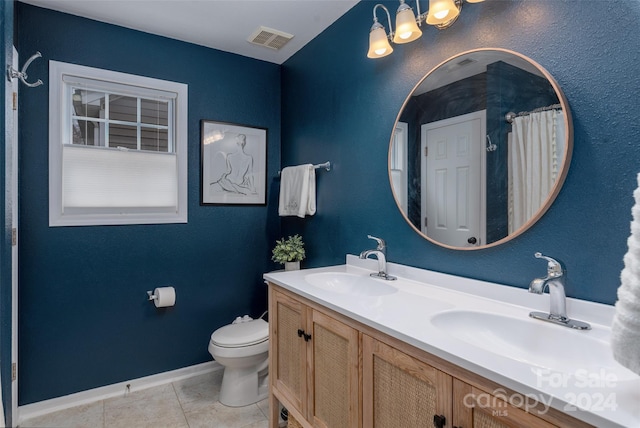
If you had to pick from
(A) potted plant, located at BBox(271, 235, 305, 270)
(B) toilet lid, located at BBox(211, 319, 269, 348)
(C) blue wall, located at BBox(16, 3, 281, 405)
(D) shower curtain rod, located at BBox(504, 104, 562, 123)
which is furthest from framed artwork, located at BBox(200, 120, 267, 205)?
Answer: (D) shower curtain rod, located at BBox(504, 104, 562, 123)

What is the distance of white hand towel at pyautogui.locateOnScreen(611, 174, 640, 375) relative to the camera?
588mm

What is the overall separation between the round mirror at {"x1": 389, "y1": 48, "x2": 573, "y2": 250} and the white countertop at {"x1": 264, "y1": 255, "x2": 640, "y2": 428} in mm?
211

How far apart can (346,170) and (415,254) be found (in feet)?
2.40

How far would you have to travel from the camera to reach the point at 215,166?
259 centimetres

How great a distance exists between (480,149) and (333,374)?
108 centimetres

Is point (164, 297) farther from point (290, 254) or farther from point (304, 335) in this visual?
point (304, 335)

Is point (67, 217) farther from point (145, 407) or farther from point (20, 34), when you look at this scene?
point (145, 407)

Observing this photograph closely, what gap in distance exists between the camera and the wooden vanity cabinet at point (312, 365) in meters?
1.24

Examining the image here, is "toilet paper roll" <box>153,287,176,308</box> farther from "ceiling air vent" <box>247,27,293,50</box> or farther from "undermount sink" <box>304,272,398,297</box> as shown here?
"ceiling air vent" <box>247,27,293,50</box>

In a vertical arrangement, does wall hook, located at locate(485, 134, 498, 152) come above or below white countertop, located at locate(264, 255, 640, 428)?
above

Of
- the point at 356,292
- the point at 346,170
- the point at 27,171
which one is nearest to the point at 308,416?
the point at 356,292

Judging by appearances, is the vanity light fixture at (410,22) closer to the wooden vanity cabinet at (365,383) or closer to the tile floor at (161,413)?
the wooden vanity cabinet at (365,383)

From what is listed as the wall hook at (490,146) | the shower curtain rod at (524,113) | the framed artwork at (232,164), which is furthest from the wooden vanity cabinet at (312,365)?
the framed artwork at (232,164)

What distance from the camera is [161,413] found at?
6.66 feet
